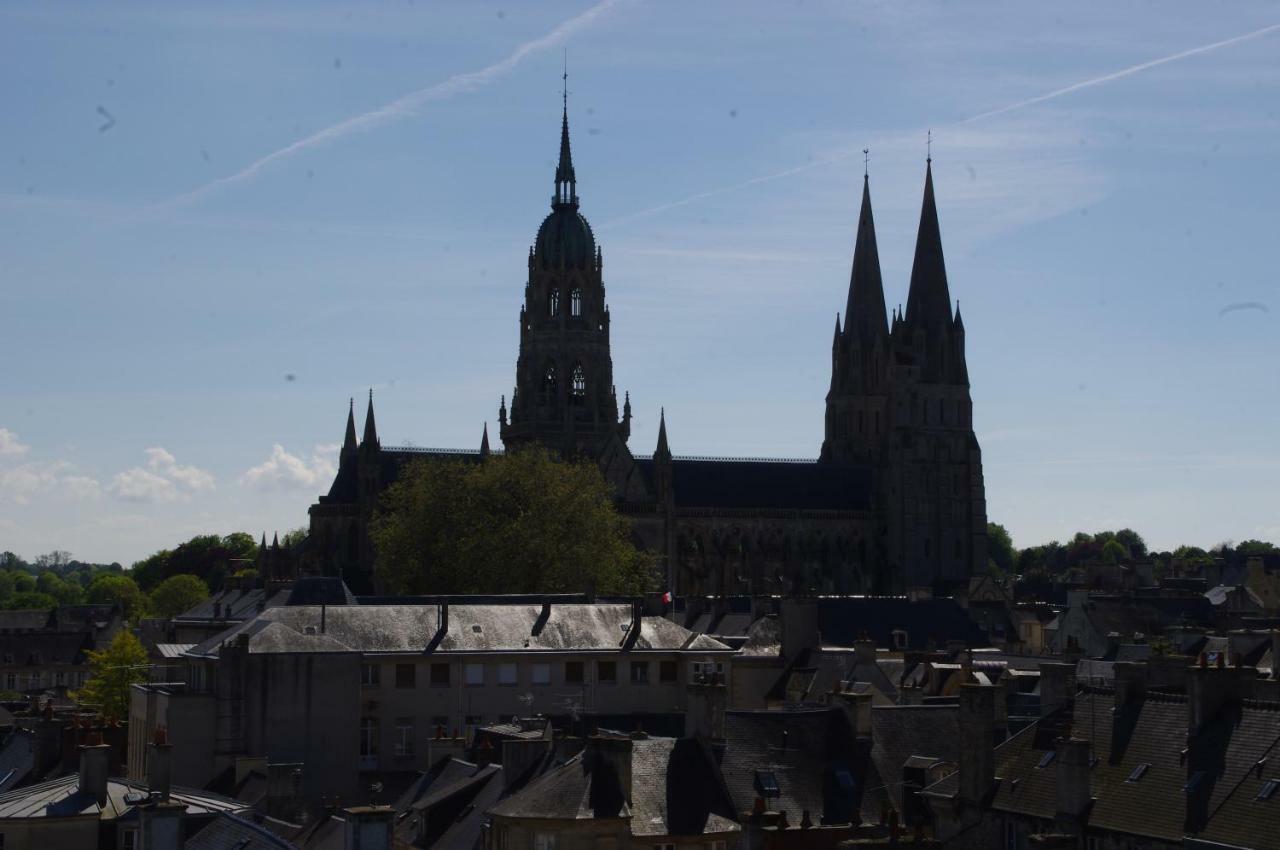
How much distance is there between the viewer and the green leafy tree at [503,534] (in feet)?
336

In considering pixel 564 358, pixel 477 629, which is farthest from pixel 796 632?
pixel 564 358

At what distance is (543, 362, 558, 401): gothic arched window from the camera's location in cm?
15650

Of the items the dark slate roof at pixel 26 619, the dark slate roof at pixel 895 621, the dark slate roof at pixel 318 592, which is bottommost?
the dark slate roof at pixel 895 621

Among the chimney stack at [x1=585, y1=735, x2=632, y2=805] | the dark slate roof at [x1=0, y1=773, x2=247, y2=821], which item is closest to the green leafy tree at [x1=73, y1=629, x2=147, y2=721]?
the dark slate roof at [x1=0, y1=773, x2=247, y2=821]

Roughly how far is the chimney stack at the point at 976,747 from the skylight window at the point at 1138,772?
324cm

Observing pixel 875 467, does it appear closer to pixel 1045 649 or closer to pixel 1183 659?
pixel 1045 649

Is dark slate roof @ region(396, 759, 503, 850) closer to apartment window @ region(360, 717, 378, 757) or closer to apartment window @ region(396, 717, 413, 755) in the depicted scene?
apartment window @ region(360, 717, 378, 757)

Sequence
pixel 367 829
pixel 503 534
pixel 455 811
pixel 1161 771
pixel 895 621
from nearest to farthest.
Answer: pixel 367 829, pixel 1161 771, pixel 455 811, pixel 895 621, pixel 503 534

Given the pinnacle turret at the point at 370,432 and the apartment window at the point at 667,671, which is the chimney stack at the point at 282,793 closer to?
the apartment window at the point at 667,671

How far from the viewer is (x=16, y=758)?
5547cm

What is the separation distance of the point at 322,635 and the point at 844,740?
2034cm

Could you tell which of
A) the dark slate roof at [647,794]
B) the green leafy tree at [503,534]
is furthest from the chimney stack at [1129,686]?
the green leafy tree at [503,534]

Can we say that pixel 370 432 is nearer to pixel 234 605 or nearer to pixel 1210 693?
pixel 234 605

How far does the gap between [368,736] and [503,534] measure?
1652 inches
